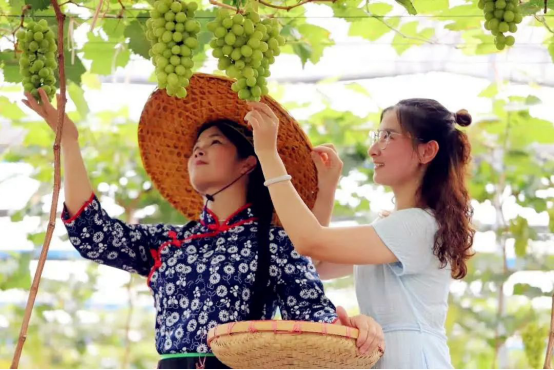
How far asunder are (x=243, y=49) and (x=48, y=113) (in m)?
0.55

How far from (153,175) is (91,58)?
0.36m

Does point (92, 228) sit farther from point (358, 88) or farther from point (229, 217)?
point (358, 88)

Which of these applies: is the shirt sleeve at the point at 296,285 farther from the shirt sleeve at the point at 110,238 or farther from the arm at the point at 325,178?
A: the shirt sleeve at the point at 110,238

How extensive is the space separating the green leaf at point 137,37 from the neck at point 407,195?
670mm

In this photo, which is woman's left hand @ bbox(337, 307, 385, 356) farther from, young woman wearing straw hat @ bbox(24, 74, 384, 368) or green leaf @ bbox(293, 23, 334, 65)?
green leaf @ bbox(293, 23, 334, 65)

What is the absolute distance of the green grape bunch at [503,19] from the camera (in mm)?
1490

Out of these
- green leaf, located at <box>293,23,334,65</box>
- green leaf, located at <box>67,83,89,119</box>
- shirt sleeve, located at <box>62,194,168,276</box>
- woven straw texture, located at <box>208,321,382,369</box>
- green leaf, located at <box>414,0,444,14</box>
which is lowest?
woven straw texture, located at <box>208,321,382,369</box>

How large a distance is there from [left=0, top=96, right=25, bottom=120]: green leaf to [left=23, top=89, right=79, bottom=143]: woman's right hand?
91cm

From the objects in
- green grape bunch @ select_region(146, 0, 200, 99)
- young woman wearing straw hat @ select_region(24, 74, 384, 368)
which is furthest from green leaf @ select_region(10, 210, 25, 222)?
green grape bunch @ select_region(146, 0, 200, 99)

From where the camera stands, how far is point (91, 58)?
231 centimetres

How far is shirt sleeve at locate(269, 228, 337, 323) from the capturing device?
6.24 feet

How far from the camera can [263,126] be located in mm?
1711

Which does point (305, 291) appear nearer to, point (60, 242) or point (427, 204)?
point (427, 204)

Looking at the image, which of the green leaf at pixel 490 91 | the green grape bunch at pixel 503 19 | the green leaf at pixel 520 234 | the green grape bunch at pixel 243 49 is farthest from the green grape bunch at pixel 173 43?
the green leaf at pixel 520 234
